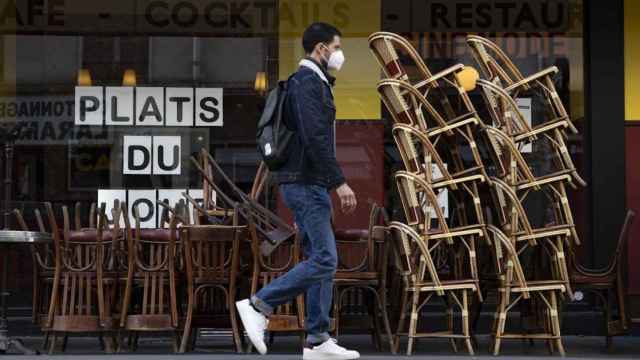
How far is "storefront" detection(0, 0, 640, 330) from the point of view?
10.6 meters

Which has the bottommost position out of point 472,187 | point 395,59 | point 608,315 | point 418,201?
point 608,315

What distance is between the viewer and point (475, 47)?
8.74 meters

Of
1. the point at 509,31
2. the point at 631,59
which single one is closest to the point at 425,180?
the point at 509,31

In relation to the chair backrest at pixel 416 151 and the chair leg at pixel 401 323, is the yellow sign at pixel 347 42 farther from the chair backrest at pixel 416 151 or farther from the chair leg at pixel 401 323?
the chair leg at pixel 401 323

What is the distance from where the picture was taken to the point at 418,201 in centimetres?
852

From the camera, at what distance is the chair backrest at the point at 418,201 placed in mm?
8344

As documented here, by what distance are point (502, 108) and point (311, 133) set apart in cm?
190

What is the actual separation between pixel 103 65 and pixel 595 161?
4522 mm

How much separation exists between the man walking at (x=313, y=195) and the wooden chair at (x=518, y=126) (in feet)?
4.84

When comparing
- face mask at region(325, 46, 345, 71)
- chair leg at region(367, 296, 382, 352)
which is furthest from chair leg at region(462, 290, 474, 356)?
face mask at region(325, 46, 345, 71)

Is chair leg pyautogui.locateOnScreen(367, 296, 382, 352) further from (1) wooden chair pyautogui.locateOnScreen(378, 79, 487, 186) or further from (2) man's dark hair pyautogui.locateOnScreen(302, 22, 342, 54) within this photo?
(2) man's dark hair pyautogui.locateOnScreen(302, 22, 342, 54)

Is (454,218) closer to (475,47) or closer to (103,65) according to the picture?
(475,47)

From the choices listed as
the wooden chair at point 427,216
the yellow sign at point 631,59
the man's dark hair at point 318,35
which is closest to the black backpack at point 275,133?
the man's dark hair at point 318,35

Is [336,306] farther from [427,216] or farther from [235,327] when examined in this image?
[427,216]
